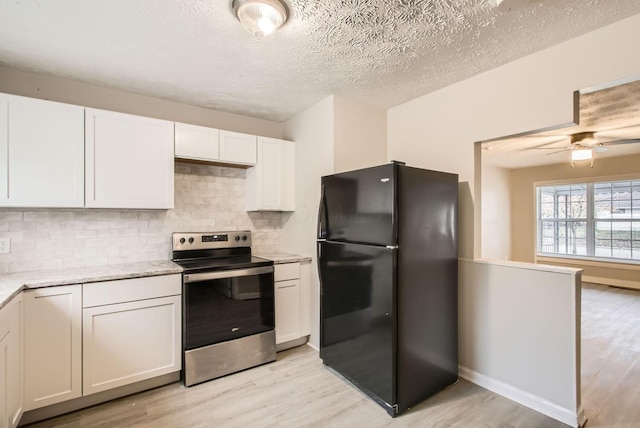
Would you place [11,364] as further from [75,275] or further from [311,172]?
[311,172]

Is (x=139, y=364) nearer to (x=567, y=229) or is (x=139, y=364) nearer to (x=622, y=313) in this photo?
(x=622, y=313)

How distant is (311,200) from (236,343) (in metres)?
1.46

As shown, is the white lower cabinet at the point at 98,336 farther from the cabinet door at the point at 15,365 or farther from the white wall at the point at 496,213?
the white wall at the point at 496,213

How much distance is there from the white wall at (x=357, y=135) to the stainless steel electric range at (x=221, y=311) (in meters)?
1.23

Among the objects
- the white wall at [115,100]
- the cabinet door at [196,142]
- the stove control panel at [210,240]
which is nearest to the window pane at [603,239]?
Answer: the white wall at [115,100]

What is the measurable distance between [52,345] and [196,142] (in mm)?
1793

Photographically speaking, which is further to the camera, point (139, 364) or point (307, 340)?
point (307, 340)

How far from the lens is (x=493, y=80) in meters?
2.34

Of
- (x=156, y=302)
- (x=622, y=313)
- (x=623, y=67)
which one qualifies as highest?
(x=623, y=67)

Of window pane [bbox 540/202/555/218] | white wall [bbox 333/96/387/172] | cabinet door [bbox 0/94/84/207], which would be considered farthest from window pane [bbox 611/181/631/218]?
cabinet door [bbox 0/94/84/207]

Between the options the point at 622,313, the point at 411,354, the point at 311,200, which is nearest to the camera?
the point at 411,354

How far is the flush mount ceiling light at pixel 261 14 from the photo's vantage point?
1.56 meters

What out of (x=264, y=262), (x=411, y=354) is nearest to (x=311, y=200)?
(x=264, y=262)

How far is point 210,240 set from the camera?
9.71ft
